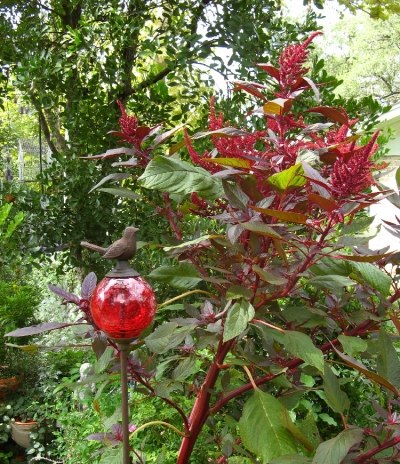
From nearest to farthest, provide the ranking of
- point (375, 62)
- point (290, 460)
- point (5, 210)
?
point (290, 460) → point (5, 210) → point (375, 62)

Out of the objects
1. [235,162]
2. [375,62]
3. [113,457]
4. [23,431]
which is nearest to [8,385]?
[23,431]

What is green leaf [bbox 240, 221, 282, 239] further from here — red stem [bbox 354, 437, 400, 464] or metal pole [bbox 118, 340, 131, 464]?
red stem [bbox 354, 437, 400, 464]

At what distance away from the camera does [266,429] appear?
92 centimetres

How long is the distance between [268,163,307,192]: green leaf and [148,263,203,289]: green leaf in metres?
0.34

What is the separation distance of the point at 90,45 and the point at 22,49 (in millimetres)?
404

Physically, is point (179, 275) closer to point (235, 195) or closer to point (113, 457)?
point (235, 195)

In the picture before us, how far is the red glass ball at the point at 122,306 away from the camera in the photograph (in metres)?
0.76

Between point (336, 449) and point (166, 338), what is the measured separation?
0.39 metres

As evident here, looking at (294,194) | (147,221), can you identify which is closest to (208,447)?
(147,221)

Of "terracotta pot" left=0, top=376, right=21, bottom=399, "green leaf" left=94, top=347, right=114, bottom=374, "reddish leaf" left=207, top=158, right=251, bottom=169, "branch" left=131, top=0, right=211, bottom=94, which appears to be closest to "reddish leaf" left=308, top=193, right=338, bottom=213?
"reddish leaf" left=207, top=158, right=251, bottom=169

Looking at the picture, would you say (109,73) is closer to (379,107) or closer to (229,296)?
(379,107)

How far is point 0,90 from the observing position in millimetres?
2283

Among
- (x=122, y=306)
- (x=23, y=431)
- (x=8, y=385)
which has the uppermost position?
(x=122, y=306)

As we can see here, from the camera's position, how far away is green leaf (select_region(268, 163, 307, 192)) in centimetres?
78
